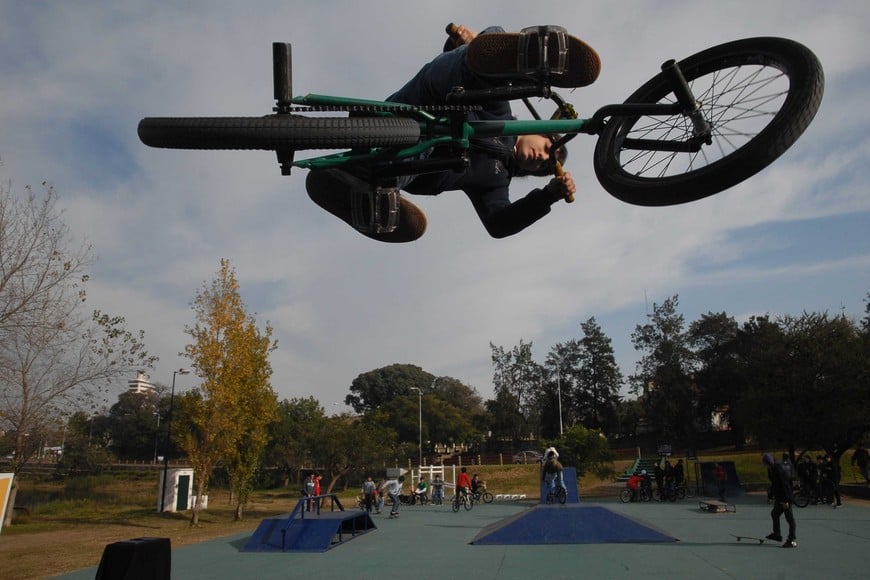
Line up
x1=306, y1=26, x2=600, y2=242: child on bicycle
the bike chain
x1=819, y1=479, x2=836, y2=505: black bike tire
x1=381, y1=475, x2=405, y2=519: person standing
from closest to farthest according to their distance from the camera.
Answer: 1. the bike chain
2. x1=306, y1=26, x2=600, y2=242: child on bicycle
3. x1=819, y1=479, x2=836, y2=505: black bike tire
4. x1=381, y1=475, x2=405, y2=519: person standing

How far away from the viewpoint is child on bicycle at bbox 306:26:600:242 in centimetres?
329

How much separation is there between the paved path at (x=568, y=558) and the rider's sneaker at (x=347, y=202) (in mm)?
6155

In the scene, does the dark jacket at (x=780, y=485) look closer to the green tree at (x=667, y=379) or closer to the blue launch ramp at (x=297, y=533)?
the blue launch ramp at (x=297, y=533)

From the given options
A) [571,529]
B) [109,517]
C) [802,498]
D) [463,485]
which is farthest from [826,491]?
[109,517]

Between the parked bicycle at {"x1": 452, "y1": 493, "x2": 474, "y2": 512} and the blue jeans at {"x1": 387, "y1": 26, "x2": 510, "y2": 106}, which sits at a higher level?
the blue jeans at {"x1": 387, "y1": 26, "x2": 510, "y2": 106}

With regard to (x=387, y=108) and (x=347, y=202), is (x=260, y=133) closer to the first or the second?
(x=387, y=108)

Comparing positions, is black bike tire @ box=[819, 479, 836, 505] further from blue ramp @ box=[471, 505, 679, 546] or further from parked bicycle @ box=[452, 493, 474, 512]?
parked bicycle @ box=[452, 493, 474, 512]

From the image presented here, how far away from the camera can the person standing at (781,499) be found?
10.3 meters

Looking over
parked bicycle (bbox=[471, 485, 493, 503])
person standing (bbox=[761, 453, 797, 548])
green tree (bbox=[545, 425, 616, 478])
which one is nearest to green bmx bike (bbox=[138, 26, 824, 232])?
person standing (bbox=[761, 453, 797, 548])

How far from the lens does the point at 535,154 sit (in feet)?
12.1

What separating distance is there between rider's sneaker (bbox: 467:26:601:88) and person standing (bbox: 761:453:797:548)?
984 cm

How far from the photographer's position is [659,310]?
220 ft

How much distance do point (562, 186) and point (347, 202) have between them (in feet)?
4.14

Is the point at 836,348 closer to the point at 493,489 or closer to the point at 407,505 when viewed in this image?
the point at 407,505
